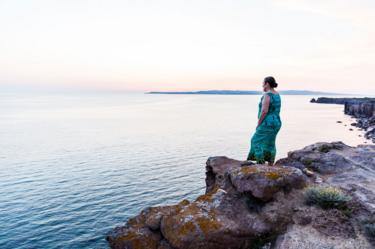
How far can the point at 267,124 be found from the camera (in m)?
14.6

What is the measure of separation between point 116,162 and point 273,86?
2941 cm

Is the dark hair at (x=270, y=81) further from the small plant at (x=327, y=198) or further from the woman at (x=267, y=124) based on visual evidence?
the small plant at (x=327, y=198)

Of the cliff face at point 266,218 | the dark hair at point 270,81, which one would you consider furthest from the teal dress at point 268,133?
the cliff face at point 266,218

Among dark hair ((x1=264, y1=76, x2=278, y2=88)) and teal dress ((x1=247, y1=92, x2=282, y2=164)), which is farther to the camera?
teal dress ((x1=247, y1=92, x2=282, y2=164))

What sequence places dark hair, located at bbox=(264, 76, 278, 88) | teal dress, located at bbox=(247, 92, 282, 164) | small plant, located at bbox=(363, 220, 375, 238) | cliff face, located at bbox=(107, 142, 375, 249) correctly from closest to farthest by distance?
1. small plant, located at bbox=(363, 220, 375, 238)
2. cliff face, located at bbox=(107, 142, 375, 249)
3. dark hair, located at bbox=(264, 76, 278, 88)
4. teal dress, located at bbox=(247, 92, 282, 164)

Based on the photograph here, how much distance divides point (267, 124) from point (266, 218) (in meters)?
4.54

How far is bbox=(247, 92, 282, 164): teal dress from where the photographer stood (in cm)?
1419

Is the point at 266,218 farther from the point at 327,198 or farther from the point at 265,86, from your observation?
the point at 265,86

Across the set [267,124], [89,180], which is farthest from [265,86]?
[89,180]

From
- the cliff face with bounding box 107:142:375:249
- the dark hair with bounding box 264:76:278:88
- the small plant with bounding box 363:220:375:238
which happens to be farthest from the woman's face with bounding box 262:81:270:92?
the small plant with bounding box 363:220:375:238

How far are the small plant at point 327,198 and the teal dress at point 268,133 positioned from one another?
293 centimetres

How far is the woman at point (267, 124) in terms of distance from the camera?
45.8 ft

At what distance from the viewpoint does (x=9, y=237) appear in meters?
18.9

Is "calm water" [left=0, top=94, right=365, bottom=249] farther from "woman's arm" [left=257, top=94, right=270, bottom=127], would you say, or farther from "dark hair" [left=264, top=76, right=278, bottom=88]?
"dark hair" [left=264, top=76, right=278, bottom=88]
